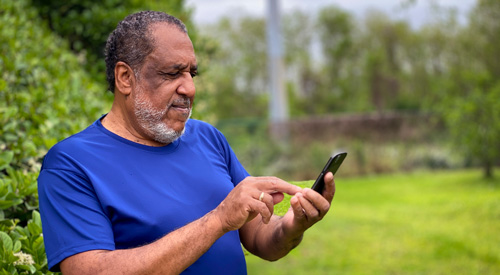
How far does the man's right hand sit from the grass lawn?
5885 mm

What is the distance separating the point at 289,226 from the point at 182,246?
1.69 feet

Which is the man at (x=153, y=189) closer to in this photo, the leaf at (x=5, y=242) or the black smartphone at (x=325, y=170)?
the black smartphone at (x=325, y=170)

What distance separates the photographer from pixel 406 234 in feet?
30.9

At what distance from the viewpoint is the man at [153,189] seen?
1.97 metres

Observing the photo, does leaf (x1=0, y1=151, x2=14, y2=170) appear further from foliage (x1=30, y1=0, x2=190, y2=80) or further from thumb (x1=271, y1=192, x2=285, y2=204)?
foliage (x1=30, y1=0, x2=190, y2=80)

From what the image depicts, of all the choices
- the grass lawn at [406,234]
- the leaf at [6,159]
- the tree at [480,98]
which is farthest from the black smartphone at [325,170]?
the tree at [480,98]

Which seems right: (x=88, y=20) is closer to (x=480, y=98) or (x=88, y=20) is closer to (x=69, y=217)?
(x=69, y=217)

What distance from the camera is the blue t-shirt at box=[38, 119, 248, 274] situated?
2.00 metres

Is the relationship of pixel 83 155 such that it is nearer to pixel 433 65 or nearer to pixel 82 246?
pixel 82 246

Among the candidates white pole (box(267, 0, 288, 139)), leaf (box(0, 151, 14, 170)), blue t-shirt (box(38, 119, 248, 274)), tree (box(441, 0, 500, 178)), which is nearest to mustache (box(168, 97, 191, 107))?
blue t-shirt (box(38, 119, 248, 274))

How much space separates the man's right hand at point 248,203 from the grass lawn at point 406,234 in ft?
19.3

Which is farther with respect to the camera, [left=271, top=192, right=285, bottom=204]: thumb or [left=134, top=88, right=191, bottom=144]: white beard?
[left=134, top=88, right=191, bottom=144]: white beard

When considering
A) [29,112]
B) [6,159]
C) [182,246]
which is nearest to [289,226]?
[182,246]

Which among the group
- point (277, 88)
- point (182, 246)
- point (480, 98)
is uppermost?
point (182, 246)
